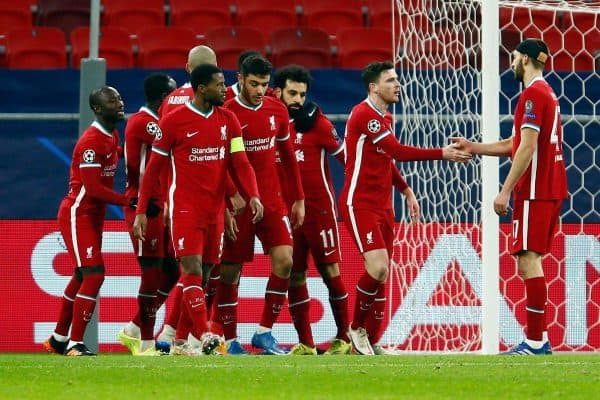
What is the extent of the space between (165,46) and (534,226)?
6.57m

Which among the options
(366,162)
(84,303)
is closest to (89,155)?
(84,303)

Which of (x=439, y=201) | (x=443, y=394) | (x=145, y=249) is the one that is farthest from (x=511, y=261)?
(x=443, y=394)

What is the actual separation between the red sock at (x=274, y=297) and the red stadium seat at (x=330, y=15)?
21.6 feet

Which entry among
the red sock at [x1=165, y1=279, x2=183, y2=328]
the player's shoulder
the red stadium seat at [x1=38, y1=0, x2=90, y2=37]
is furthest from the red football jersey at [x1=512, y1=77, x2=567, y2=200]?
the red stadium seat at [x1=38, y1=0, x2=90, y2=37]

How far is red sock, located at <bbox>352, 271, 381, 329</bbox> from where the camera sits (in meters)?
9.46

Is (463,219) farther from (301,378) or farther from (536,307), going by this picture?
(301,378)

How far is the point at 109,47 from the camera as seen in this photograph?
46.3 ft

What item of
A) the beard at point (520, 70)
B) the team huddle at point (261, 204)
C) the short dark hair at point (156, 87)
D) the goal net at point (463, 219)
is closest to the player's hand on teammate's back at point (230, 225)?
the team huddle at point (261, 204)

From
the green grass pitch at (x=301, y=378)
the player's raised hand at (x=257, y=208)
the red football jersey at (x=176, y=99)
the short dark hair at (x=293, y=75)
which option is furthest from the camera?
the short dark hair at (x=293, y=75)

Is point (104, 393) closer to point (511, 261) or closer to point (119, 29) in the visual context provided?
point (511, 261)

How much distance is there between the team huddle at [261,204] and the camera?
30.1 ft

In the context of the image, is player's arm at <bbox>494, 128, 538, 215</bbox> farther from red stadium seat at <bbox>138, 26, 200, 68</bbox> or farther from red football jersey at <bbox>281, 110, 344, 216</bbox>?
red stadium seat at <bbox>138, 26, 200, 68</bbox>

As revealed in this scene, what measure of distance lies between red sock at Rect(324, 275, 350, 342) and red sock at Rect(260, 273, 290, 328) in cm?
51

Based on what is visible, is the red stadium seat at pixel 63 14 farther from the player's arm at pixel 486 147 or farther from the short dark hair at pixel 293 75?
the player's arm at pixel 486 147
